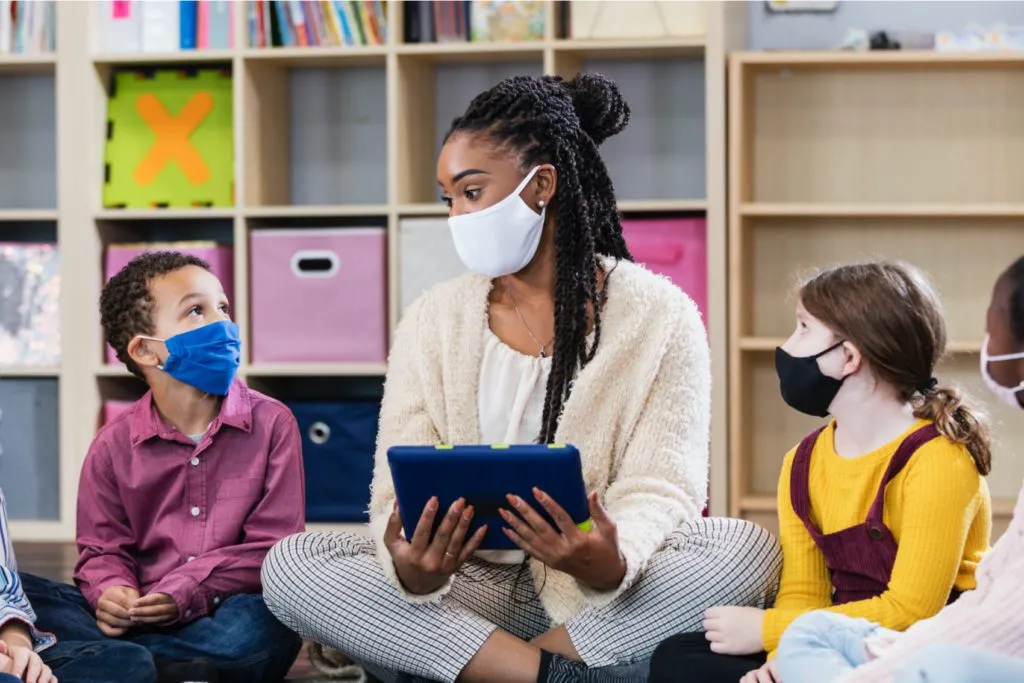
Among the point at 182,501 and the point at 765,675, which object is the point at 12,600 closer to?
the point at 182,501

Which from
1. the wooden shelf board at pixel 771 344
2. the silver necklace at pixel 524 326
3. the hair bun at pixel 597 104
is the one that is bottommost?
the wooden shelf board at pixel 771 344

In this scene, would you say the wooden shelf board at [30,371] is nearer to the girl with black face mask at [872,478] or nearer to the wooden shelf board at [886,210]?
the wooden shelf board at [886,210]

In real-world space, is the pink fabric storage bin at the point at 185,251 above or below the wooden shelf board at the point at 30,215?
below

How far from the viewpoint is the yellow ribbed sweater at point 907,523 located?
1.54 m

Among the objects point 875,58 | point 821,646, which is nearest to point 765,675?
point 821,646

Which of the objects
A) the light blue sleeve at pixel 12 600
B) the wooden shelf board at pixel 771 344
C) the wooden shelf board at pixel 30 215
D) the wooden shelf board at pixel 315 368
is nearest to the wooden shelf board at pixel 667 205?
the wooden shelf board at pixel 771 344

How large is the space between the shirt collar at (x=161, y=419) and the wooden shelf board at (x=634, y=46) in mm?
1537

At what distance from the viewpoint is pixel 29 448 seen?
3594 mm

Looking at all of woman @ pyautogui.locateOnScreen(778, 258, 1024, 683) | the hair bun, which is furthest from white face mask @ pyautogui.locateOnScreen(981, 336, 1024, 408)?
the hair bun

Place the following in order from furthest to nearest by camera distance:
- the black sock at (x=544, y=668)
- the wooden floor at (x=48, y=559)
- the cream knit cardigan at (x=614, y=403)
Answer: the wooden floor at (x=48, y=559) < the cream knit cardigan at (x=614, y=403) < the black sock at (x=544, y=668)

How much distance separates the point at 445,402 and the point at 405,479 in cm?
35

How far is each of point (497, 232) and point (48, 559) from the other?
177cm

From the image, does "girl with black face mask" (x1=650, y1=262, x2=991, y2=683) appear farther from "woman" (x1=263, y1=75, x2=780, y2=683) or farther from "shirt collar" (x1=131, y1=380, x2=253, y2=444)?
"shirt collar" (x1=131, y1=380, x2=253, y2=444)

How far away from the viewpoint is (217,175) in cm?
355
